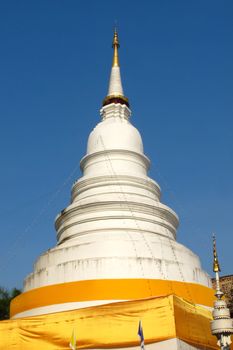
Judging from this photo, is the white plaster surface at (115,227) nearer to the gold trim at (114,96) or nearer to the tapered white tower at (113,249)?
the tapered white tower at (113,249)

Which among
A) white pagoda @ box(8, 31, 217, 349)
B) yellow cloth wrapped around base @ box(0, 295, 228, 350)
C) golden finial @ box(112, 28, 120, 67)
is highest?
golden finial @ box(112, 28, 120, 67)

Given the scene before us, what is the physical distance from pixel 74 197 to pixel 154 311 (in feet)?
24.4

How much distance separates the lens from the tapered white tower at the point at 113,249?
13.4m

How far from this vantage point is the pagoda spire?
68.8ft

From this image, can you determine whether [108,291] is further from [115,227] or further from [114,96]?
[114,96]

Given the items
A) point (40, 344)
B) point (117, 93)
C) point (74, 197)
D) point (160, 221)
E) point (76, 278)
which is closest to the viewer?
point (40, 344)

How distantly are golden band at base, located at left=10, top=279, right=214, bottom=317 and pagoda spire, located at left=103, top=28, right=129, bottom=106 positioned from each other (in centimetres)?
980

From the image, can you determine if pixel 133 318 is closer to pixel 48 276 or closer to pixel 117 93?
pixel 48 276

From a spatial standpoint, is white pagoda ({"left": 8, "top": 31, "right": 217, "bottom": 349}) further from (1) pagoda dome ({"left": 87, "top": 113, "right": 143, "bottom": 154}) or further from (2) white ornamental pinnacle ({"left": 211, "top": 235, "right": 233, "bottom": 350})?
(2) white ornamental pinnacle ({"left": 211, "top": 235, "right": 233, "bottom": 350})

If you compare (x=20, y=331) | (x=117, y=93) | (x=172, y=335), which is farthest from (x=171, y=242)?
(x=117, y=93)

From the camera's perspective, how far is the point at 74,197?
17.9 m

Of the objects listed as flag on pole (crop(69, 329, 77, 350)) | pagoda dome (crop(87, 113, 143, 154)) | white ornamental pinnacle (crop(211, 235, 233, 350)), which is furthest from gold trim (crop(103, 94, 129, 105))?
white ornamental pinnacle (crop(211, 235, 233, 350))

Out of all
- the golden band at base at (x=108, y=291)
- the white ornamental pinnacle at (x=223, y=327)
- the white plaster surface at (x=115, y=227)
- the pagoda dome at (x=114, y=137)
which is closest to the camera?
the white ornamental pinnacle at (x=223, y=327)

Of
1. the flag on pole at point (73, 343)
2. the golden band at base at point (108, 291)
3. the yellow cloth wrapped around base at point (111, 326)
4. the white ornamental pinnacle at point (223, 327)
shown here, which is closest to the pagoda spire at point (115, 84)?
the golden band at base at point (108, 291)
